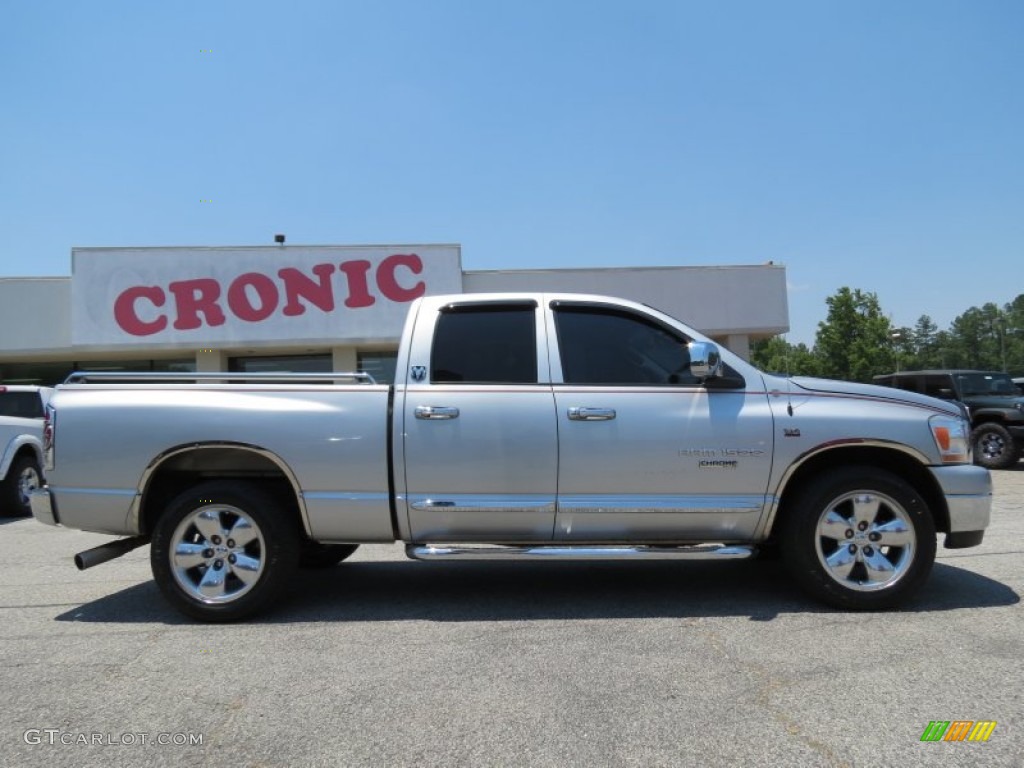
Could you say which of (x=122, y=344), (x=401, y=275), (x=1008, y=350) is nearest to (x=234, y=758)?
(x=401, y=275)

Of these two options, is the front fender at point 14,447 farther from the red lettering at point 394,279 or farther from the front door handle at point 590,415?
the red lettering at point 394,279

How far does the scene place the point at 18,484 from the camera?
993 centimetres

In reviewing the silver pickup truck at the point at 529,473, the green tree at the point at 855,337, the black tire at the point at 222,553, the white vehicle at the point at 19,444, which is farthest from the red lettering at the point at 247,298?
the green tree at the point at 855,337

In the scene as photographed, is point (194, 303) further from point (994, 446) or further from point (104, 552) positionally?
point (994, 446)

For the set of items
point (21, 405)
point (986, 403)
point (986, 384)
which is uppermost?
point (21, 405)

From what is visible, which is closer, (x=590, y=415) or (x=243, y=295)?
(x=590, y=415)

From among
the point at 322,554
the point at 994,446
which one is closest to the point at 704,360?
the point at 322,554

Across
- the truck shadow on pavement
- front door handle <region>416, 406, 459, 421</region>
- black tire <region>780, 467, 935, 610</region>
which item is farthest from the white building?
black tire <region>780, 467, 935, 610</region>

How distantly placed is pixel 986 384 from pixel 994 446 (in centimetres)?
152

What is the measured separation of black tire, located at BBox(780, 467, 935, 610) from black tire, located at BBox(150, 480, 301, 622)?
3.17m

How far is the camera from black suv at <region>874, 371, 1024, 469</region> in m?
13.6

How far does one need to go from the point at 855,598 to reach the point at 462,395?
106 inches

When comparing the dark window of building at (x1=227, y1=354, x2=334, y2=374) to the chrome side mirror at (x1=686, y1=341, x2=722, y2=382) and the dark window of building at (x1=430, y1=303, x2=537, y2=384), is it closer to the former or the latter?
the dark window of building at (x1=430, y1=303, x2=537, y2=384)

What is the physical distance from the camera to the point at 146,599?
506cm
